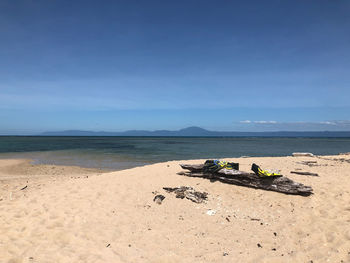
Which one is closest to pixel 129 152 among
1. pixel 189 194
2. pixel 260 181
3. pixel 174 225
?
pixel 189 194

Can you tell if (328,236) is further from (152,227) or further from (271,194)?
(152,227)

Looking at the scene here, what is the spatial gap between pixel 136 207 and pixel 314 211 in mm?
6655

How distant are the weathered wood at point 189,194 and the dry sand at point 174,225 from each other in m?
0.27

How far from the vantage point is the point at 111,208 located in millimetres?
7969

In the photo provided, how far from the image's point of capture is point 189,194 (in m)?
9.10

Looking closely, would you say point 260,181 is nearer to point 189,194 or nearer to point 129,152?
point 189,194

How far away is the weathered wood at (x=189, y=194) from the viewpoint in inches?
348

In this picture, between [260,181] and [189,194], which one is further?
[260,181]

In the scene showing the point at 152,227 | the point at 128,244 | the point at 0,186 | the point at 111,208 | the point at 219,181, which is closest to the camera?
the point at 128,244

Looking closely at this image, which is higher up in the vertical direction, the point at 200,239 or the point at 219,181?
the point at 219,181

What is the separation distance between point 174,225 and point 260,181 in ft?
15.6

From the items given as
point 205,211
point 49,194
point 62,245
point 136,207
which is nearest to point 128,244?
point 62,245

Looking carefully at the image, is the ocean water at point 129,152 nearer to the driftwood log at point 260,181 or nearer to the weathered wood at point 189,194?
the weathered wood at point 189,194

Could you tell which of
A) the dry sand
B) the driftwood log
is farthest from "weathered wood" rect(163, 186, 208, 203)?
the driftwood log
